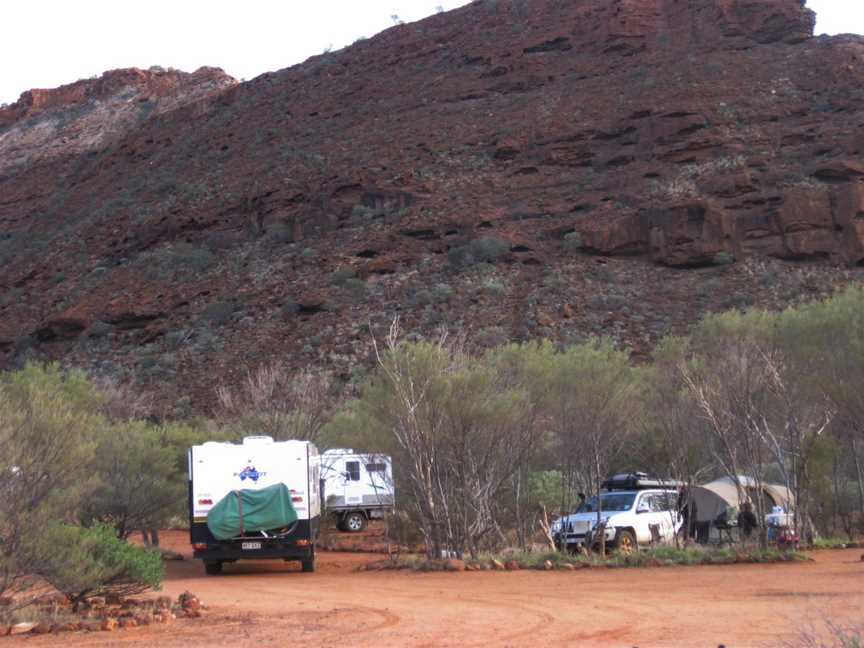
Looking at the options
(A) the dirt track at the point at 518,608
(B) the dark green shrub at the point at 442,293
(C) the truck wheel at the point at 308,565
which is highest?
(B) the dark green shrub at the point at 442,293

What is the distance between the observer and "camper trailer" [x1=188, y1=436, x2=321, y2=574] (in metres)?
20.4

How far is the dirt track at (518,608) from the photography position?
11633 millimetres

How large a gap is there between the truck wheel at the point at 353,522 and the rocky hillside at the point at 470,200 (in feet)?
37.4

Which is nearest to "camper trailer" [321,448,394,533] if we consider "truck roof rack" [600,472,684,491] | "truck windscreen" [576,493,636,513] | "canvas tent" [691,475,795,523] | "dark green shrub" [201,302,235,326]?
"truck roof rack" [600,472,684,491]

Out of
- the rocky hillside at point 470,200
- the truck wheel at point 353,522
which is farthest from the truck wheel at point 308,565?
the rocky hillside at point 470,200

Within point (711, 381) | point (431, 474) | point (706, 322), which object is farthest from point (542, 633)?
point (706, 322)

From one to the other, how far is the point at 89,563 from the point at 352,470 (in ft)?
60.7

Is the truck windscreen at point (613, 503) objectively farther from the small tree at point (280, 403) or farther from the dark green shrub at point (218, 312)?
the dark green shrub at point (218, 312)

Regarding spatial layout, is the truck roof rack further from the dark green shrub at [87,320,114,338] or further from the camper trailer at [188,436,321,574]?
the dark green shrub at [87,320,114,338]

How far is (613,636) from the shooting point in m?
Answer: 11.5

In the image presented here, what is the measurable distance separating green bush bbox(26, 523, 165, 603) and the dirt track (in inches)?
35.3

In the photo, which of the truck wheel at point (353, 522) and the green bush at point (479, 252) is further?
the green bush at point (479, 252)

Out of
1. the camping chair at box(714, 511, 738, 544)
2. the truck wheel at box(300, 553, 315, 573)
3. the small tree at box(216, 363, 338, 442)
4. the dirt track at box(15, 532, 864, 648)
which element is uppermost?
the small tree at box(216, 363, 338, 442)

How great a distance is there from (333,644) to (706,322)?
71.0ft
